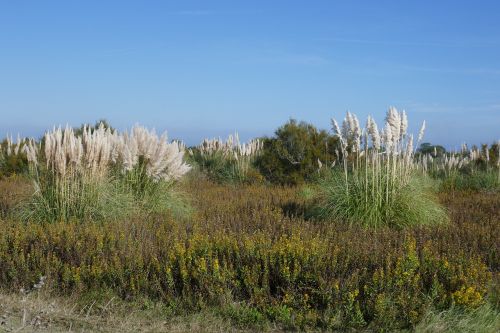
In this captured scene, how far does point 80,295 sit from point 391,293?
10.5 ft

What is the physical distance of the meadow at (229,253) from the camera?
6039 mm

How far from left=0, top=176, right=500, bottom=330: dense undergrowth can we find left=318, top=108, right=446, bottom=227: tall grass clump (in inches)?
74.9

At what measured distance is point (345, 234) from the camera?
886cm

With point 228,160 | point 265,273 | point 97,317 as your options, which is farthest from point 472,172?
point 97,317

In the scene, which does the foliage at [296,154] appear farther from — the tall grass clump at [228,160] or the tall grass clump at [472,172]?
the tall grass clump at [472,172]

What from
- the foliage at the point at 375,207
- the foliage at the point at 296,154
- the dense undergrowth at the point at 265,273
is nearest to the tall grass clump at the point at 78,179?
the dense undergrowth at the point at 265,273

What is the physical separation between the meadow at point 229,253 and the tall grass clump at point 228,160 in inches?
261

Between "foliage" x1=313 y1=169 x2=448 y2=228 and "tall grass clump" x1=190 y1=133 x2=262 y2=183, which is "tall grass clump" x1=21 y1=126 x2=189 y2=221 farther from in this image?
"tall grass clump" x1=190 y1=133 x2=262 y2=183

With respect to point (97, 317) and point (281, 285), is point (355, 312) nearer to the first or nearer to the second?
point (281, 285)

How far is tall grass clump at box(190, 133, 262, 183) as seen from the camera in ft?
65.4

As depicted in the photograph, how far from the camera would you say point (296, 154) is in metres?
19.2

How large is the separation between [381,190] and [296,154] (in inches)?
340

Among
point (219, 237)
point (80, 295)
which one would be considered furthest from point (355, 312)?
point (80, 295)

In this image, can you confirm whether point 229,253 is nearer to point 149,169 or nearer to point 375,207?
point 375,207
